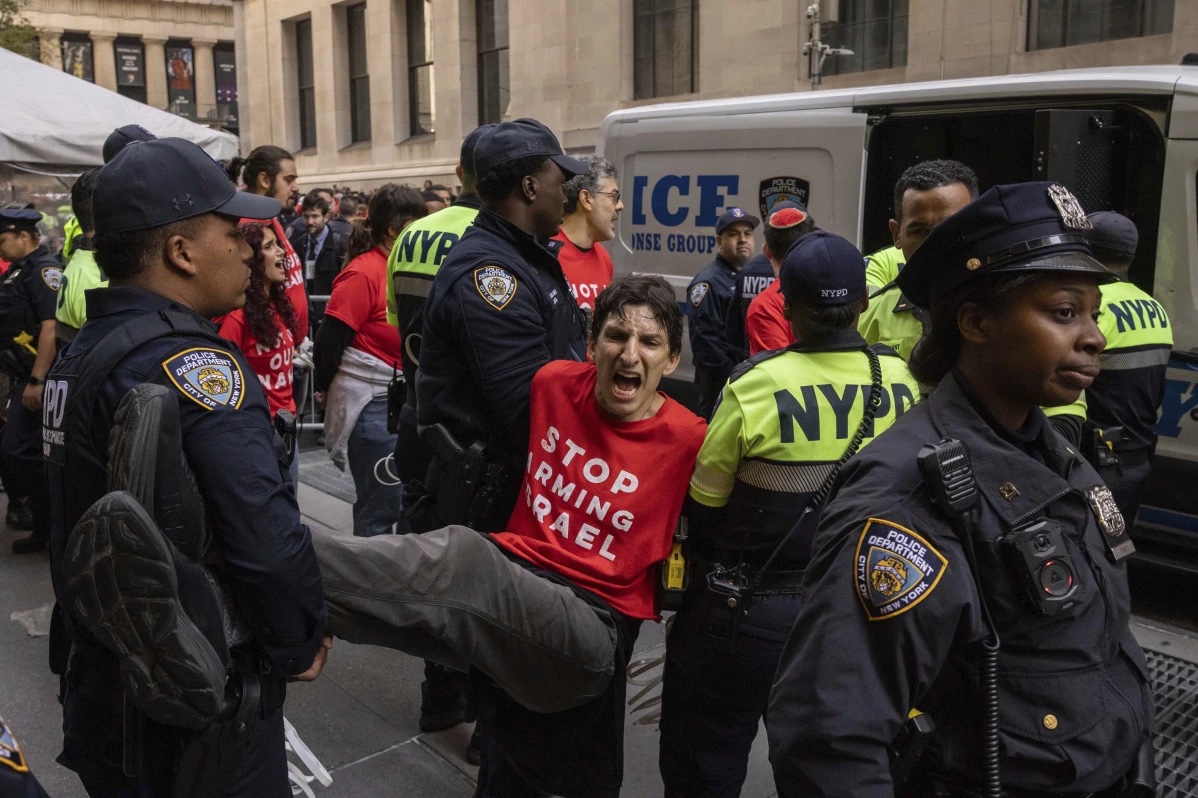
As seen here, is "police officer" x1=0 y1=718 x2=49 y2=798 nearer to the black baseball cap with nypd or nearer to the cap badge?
the black baseball cap with nypd

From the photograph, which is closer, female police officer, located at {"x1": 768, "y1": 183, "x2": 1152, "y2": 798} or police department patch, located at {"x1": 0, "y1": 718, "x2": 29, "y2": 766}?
police department patch, located at {"x1": 0, "y1": 718, "x2": 29, "y2": 766}

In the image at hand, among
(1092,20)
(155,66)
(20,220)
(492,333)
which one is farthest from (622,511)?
(155,66)

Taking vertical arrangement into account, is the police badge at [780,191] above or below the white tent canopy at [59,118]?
below

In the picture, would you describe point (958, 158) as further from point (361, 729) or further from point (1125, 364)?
point (361, 729)

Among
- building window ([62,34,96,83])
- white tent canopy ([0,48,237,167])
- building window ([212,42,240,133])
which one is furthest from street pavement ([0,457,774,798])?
building window ([212,42,240,133])

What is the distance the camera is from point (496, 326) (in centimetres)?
309

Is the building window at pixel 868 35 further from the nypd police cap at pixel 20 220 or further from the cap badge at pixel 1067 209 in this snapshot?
the cap badge at pixel 1067 209

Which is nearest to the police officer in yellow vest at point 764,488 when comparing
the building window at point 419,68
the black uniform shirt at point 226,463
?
the black uniform shirt at point 226,463

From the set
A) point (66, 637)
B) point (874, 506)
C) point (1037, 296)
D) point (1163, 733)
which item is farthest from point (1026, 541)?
point (1163, 733)

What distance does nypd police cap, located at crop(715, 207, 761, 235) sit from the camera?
6355 millimetres

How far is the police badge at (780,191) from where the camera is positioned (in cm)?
636

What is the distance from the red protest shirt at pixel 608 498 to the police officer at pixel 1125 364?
6.33ft

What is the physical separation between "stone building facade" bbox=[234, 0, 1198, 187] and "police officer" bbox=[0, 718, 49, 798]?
36.5 feet

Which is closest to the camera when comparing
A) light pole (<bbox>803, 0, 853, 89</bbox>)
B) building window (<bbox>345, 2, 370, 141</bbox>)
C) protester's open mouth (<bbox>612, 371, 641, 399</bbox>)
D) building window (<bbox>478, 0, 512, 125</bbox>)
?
protester's open mouth (<bbox>612, 371, 641, 399</bbox>)
